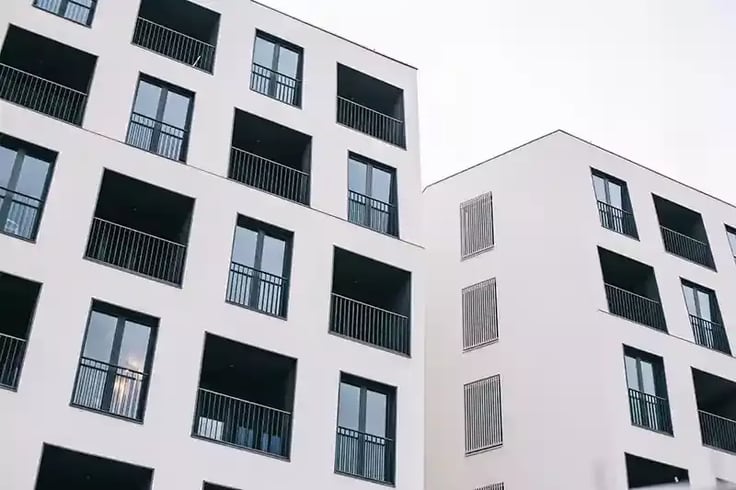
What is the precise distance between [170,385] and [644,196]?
21.6 metres

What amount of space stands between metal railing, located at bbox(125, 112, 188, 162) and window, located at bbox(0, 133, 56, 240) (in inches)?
110

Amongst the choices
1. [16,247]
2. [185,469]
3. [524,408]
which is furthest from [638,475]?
[16,247]

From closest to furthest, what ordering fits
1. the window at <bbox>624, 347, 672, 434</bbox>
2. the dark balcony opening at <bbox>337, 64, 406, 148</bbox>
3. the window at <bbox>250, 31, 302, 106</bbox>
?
the window at <bbox>250, 31, 302, 106</bbox> < the window at <bbox>624, 347, 672, 434</bbox> < the dark balcony opening at <bbox>337, 64, 406, 148</bbox>

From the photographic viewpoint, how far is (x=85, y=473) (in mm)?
23891

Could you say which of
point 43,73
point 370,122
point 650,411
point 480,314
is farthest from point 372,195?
point 650,411

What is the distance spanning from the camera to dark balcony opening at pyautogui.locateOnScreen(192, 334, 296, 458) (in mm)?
26391

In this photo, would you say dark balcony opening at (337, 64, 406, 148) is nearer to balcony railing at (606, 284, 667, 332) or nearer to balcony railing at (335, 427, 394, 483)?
balcony railing at (606, 284, 667, 332)

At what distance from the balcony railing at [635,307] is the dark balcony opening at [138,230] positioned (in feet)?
51.4

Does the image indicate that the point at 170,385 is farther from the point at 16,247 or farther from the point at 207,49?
the point at 207,49

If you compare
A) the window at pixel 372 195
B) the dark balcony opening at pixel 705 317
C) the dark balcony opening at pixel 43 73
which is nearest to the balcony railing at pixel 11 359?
the dark balcony opening at pixel 43 73

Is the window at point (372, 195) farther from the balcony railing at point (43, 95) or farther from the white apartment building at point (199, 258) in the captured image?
the balcony railing at point (43, 95)

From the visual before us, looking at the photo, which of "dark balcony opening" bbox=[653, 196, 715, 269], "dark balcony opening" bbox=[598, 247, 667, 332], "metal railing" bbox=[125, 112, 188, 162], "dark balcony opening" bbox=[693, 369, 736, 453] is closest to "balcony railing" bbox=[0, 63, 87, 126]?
"metal railing" bbox=[125, 112, 188, 162]

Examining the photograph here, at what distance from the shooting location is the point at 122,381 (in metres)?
24.6

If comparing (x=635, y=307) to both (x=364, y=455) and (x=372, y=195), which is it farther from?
(x=364, y=455)
